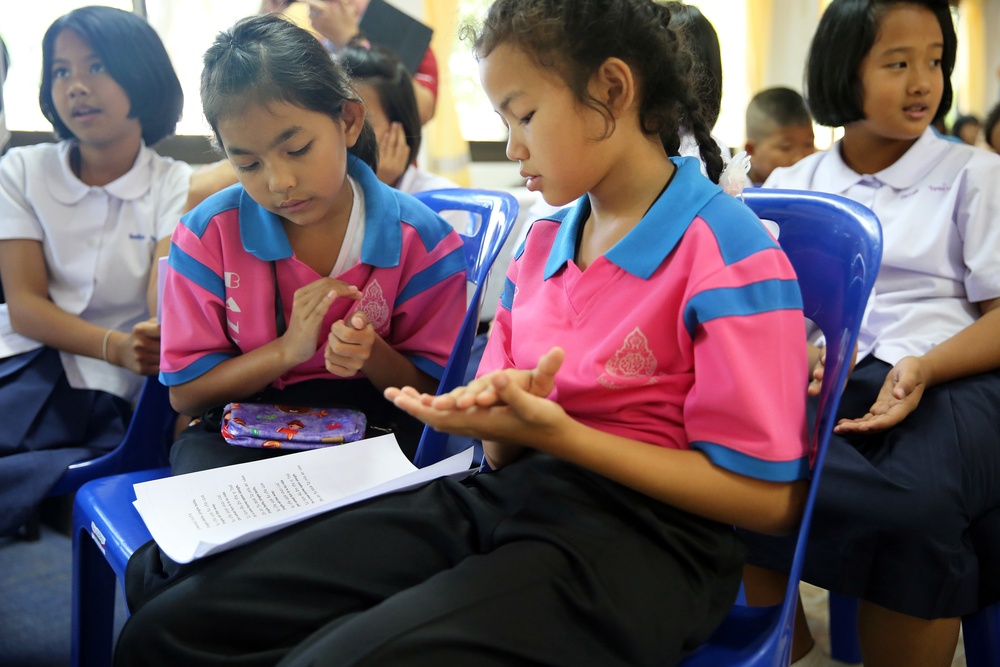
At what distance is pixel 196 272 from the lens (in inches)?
44.8

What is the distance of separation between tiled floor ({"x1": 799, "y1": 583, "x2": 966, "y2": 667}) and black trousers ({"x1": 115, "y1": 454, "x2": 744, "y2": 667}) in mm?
727

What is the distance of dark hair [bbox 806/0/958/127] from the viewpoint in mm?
1384

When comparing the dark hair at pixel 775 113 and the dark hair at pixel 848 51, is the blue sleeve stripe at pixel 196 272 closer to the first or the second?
the dark hair at pixel 848 51

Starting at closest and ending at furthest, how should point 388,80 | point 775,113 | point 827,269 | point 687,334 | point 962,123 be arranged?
point 687,334 → point 827,269 → point 388,80 → point 775,113 → point 962,123

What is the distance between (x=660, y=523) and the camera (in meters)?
0.77

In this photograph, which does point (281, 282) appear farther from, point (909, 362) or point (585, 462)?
point (909, 362)

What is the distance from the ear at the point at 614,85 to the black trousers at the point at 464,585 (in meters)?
0.38

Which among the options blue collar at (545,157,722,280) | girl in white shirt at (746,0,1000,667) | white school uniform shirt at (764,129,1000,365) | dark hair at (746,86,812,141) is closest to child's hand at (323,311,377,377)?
blue collar at (545,157,722,280)

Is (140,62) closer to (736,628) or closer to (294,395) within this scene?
(294,395)

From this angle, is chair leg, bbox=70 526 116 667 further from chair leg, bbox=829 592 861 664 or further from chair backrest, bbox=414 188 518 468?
chair leg, bbox=829 592 861 664

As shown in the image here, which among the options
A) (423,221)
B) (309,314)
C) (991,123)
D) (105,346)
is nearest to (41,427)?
(105,346)

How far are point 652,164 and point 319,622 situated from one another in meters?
0.59

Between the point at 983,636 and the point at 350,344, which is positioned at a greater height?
the point at 350,344

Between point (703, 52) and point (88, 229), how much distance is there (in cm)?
119
